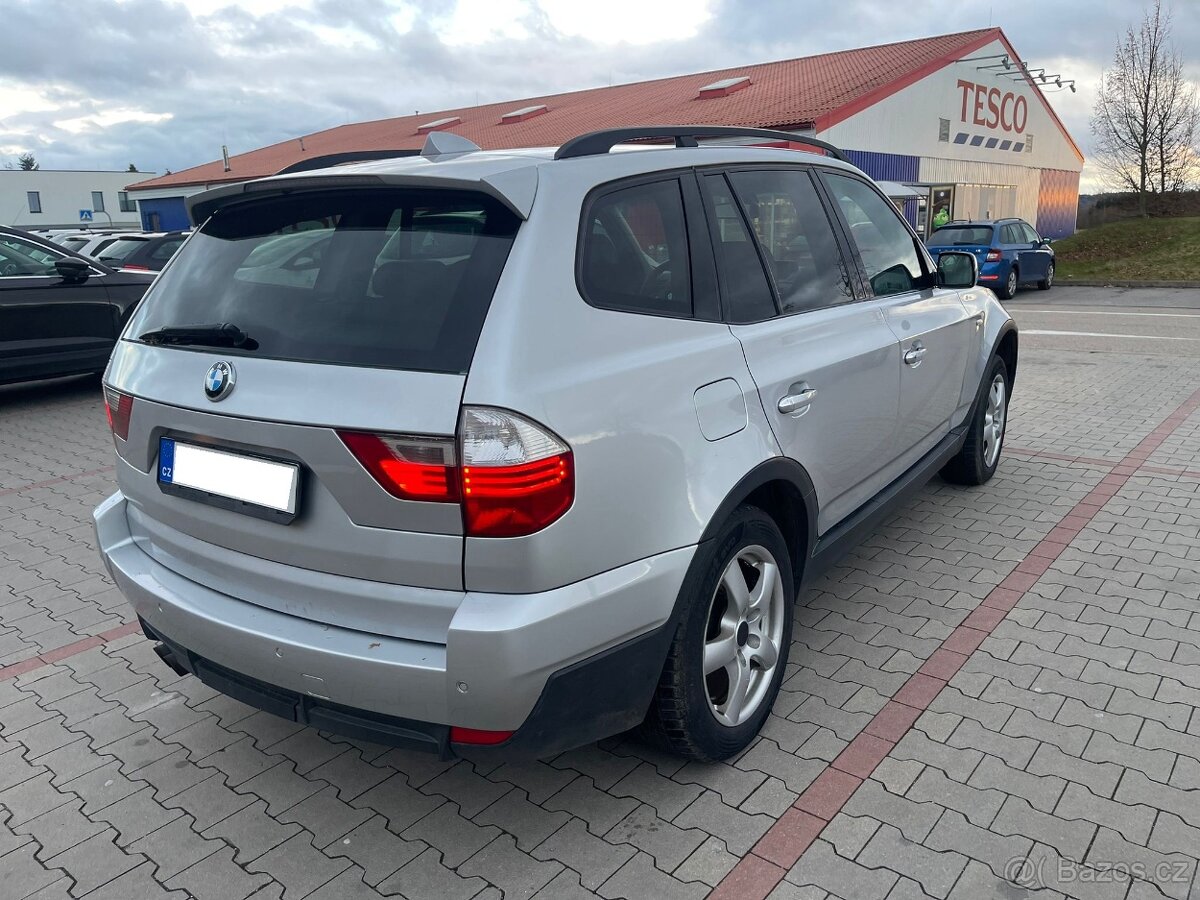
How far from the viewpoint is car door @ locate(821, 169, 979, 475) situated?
3.85 metres

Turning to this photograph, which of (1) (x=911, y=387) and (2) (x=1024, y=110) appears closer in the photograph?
(1) (x=911, y=387)

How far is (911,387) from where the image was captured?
399 cm

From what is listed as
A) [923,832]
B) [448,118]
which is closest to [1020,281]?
[923,832]

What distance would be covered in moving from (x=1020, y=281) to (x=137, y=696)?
63.0 feet

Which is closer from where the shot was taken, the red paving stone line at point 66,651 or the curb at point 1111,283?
the red paving stone line at point 66,651

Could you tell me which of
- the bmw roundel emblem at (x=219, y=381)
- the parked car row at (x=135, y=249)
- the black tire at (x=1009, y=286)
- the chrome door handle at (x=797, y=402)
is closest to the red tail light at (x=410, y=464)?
the bmw roundel emblem at (x=219, y=381)

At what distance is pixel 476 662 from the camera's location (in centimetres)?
210

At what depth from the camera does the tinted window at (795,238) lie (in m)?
3.19

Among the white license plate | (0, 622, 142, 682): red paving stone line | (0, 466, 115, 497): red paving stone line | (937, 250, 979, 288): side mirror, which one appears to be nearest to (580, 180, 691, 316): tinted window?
the white license plate

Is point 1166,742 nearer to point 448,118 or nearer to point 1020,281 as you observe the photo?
point 1020,281

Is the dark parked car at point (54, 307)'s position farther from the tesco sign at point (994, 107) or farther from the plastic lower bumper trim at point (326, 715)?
the tesco sign at point (994, 107)

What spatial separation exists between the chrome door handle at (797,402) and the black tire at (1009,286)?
1678 centimetres

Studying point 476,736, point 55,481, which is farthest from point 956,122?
point 476,736

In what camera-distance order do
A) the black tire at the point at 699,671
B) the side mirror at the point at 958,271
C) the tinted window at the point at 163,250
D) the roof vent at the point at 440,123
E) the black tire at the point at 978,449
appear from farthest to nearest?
the roof vent at the point at 440,123 → the tinted window at the point at 163,250 → the black tire at the point at 978,449 → the side mirror at the point at 958,271 → the black tire at the point at 699,671
